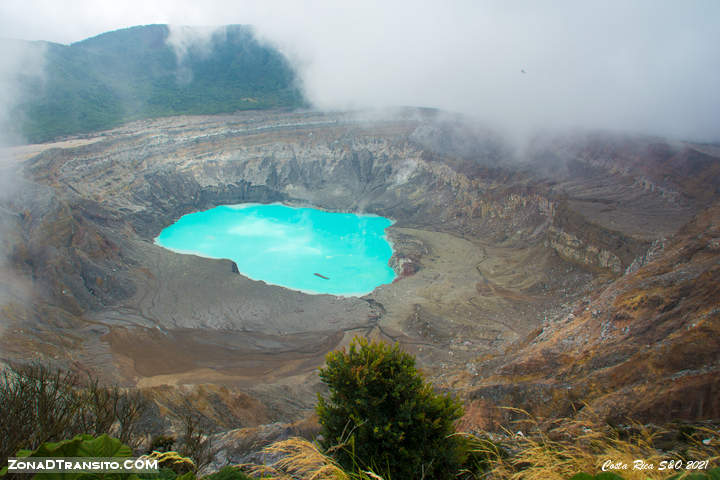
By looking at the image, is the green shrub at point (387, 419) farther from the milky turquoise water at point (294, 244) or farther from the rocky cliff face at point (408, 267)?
the milky turquoise water at point (294, 244)

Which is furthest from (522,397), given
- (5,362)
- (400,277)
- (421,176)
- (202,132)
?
(202,132)

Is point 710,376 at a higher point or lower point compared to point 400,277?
higher

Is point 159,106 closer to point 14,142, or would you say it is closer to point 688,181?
point 14,142

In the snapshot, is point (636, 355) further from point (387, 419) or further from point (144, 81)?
point (144, 81)

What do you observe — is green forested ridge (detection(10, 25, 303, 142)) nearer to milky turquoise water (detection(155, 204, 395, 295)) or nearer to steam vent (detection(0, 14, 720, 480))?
steam vent (detection(0, 14, 720, 480))

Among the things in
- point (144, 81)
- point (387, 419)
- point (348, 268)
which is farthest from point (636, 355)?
point (144, 81)
